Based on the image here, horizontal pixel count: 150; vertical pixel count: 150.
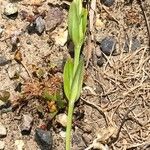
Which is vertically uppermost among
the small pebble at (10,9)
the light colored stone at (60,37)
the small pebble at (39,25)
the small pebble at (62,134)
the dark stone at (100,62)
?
the small pebble at (10,9)

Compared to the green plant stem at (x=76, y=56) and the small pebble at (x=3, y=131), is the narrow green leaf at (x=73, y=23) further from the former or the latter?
the small pebble at (x=3, y=131)

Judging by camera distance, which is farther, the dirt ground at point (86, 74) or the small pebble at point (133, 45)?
the small pebble at point (133, 45)

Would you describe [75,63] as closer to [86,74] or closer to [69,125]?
[86,74]

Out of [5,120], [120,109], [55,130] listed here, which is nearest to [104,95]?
[120,109]

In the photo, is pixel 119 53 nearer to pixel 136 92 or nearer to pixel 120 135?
pixel 136 92

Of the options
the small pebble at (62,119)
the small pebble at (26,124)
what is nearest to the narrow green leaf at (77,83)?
the small pebble at (62,119)

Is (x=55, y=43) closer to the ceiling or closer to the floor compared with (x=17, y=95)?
closer to the ceiling

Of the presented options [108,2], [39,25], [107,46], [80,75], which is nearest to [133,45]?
[107,46]

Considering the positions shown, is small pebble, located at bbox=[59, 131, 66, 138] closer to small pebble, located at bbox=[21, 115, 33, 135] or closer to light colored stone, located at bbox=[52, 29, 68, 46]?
small pebble, located at bbox=[21, 115, 33, 135]
